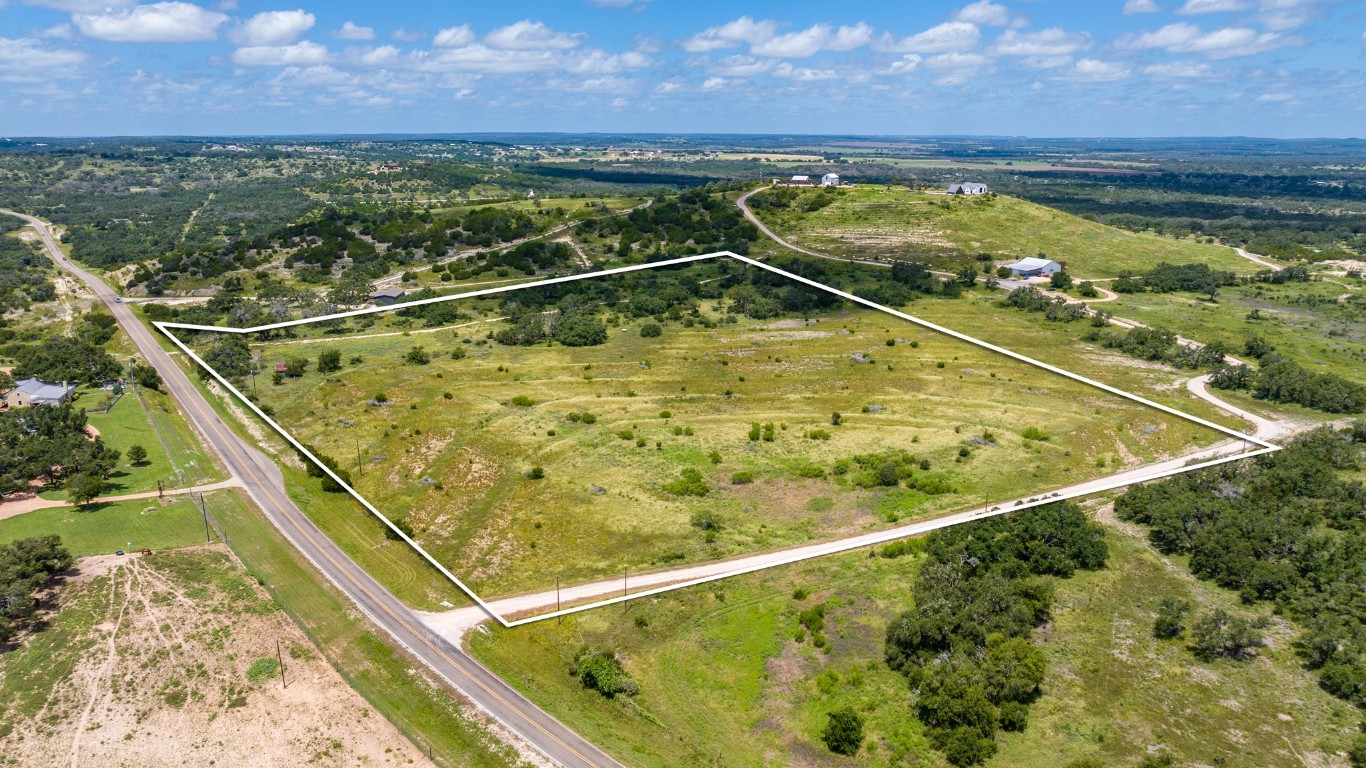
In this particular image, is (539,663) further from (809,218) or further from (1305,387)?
(809,218)

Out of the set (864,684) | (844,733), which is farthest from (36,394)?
(844,733)

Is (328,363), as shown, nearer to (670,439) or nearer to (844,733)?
(670,439)

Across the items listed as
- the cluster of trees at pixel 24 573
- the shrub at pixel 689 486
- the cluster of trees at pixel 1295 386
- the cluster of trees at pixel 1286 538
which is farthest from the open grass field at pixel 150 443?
the cluster of trees at pixel 1295 386

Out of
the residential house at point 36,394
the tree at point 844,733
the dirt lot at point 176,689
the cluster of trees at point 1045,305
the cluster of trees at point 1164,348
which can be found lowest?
the dirt lot at point 176,689

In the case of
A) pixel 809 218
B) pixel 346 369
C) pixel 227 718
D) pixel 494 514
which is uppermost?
pixel 809 218

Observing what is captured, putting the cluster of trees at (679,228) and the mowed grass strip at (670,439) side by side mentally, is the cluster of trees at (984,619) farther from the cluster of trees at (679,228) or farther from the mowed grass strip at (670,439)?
the cluster of trees at (679,228)

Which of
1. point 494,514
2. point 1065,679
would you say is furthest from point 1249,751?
point 494,514
